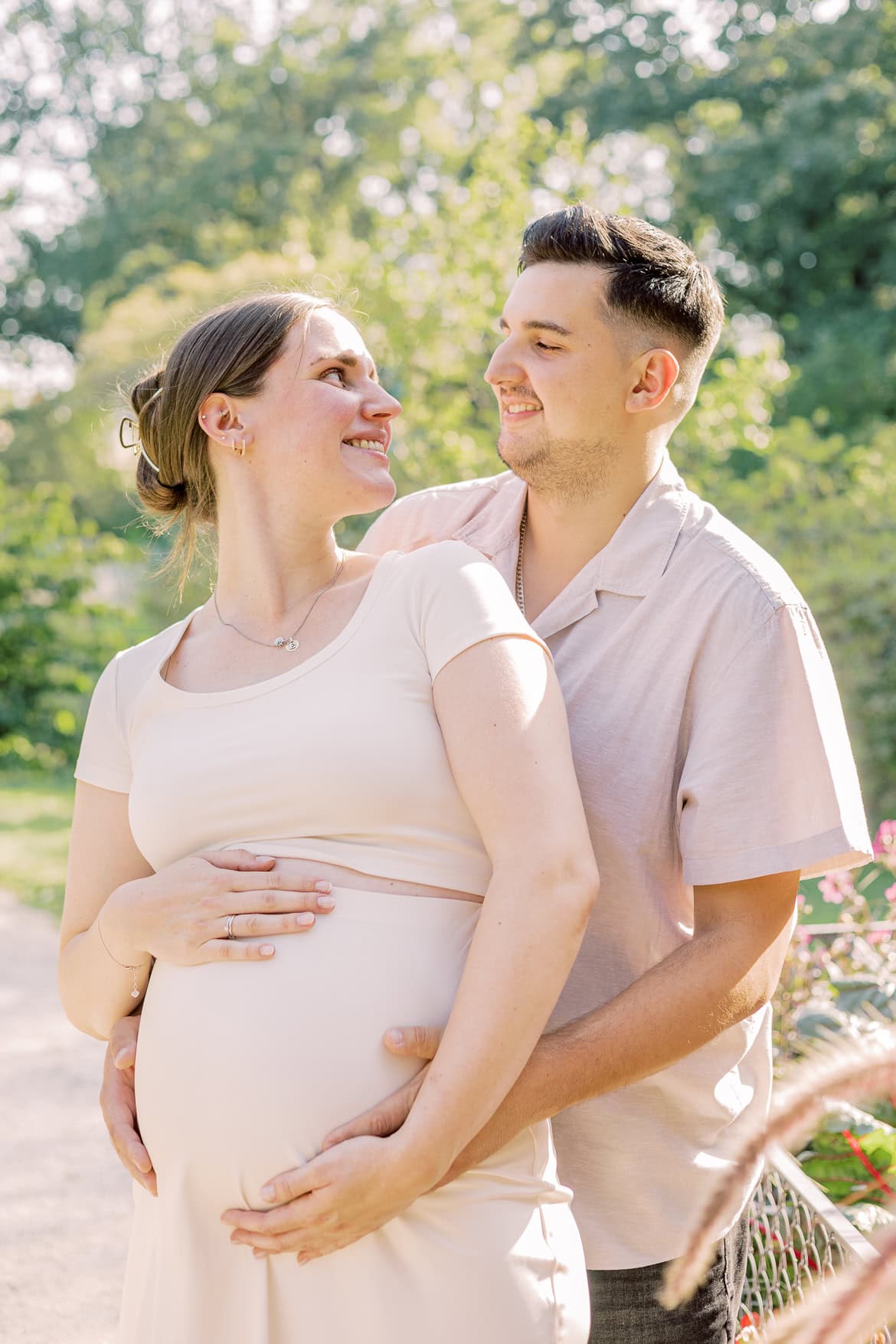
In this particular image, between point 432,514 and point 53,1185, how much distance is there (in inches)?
129

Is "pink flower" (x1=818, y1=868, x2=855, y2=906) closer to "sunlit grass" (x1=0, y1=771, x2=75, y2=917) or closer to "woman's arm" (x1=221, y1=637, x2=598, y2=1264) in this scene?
"woman's arm" (x1=221, y1=637, x2=598, y2=1264)

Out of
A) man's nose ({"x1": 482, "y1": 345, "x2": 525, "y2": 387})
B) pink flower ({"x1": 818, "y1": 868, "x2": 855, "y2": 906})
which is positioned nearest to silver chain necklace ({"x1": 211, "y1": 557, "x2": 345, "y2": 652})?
man's nose ({"x1": 482, "y1": 345, "x2": 525, "y2": 387})

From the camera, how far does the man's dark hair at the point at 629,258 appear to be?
8.23ft

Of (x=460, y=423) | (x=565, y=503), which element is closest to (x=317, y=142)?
(x=460, y=423)

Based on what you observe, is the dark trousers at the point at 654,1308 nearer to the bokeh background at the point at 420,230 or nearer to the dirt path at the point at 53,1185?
the bokeh background at the point at 420,230

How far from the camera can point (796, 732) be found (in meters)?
2.04

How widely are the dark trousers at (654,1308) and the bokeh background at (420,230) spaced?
96cm

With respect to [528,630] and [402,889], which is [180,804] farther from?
[528,630]

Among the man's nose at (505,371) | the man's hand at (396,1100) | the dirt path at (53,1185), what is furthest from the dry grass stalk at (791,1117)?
the dirt path at (53,1185)

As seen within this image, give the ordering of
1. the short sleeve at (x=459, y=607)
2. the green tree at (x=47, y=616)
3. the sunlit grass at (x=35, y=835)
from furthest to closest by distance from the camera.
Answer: the green tree at (x=47, y=616) → the sunlit grass at (x=35, y=835) → the short sleeve at (x=459, y=607)

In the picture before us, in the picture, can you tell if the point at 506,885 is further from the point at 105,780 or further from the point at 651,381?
the point at 651,381

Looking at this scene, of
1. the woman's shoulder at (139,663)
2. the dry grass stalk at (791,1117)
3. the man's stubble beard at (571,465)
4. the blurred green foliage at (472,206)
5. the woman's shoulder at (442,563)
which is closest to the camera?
the dry grass stalk at (791,1117)

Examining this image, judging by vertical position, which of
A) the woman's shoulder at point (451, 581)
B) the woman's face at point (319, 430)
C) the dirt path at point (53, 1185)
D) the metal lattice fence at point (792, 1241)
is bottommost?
the dirt path at point (53, 1185)

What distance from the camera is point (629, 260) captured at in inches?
99.0
